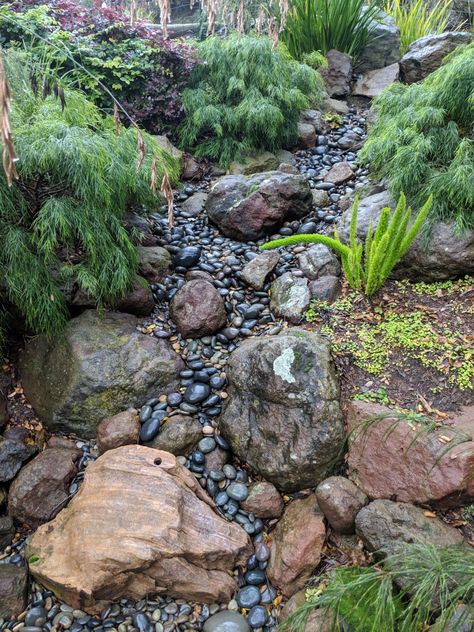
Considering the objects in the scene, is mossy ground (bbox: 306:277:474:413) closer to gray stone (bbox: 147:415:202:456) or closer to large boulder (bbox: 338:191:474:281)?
large boulder (bbox: 338:191:474:281)

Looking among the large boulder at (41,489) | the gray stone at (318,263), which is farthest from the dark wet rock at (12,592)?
the gray stone at (318,263)

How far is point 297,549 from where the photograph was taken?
2.34 metres

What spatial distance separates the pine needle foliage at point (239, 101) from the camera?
14.4ft

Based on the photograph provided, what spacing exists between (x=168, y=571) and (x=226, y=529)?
34cm

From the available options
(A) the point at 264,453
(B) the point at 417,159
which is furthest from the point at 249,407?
(B) the point at 417,159

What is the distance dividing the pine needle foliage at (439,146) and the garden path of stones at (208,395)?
2.43ft

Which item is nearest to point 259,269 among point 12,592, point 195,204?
point 195,204

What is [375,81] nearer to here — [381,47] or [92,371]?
[381,47]

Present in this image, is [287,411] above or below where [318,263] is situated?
below

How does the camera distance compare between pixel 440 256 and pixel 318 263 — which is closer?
pixel 440 256

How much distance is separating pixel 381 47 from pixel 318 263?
433 cm

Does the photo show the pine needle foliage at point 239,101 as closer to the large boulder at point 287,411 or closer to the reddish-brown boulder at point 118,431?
the large boulder at point 287,411

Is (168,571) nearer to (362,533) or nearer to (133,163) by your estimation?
(362,533)

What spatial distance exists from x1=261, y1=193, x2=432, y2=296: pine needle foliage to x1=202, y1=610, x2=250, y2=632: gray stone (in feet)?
6.22
